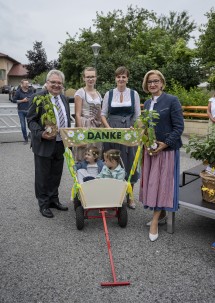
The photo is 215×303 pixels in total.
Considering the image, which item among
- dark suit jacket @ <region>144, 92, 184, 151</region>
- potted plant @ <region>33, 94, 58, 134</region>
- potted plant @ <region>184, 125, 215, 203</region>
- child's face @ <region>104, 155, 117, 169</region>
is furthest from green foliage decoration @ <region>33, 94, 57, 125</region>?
potted plant @ <region>184, 125, 215, 203</region>

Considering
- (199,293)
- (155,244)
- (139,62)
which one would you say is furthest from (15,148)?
(139,62)

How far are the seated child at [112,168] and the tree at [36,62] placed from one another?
4727 cm

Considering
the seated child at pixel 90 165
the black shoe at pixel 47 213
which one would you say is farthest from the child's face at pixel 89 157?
the black shoe at pixel 47 213

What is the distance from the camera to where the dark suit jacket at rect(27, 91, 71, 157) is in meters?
4.04

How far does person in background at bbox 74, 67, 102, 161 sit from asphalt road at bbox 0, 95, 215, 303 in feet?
3.60

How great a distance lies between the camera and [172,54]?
18.2 metres

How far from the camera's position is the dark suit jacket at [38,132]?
13.3 ft

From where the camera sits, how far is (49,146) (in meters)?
4.17

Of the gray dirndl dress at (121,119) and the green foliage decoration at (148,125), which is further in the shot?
the gray dirndl dress at (121,119)

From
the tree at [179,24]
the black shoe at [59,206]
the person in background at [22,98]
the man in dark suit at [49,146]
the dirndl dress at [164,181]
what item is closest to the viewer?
the dirndl dress at [164,181]

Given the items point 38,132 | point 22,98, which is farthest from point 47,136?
point 22,98

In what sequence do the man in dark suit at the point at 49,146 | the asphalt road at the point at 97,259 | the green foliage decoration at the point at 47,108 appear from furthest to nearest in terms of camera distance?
1. the man in dark suit at the point at 49,146
2. the green foliage decoration at the point at 47,108
3. the asphalt road at the point at 97,259

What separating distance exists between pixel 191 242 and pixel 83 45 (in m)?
22.1

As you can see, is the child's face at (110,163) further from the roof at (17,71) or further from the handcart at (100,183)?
the roof at (17,71)
